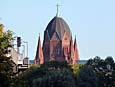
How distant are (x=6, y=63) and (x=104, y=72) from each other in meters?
77.0

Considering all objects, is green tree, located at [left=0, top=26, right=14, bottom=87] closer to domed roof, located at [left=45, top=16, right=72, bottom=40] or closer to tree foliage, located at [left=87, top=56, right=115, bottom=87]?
tree foliage, located at [left=87, top=56, right=115, bottom=87]

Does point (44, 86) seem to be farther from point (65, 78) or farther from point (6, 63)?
point (6, 63)

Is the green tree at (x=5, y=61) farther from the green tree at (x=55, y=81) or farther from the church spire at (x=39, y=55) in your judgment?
the church spire at (x=39, y=55)

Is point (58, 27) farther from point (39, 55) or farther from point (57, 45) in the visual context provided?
point (39, 55)

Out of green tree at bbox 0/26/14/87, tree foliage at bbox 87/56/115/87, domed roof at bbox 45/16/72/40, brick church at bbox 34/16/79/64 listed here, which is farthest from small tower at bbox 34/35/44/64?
green tree at bbox 0/26/14/87

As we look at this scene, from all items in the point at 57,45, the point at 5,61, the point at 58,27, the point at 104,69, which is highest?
the point at 58,27

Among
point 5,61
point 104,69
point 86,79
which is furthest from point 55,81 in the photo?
point 5,61

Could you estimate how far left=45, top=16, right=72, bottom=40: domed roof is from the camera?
558 feet

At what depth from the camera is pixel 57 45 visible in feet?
570

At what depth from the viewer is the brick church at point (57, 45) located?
170600 millimetres

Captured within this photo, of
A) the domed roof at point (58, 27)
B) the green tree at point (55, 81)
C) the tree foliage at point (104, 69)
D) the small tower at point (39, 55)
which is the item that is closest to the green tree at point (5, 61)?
the green tree at point (55, 81)

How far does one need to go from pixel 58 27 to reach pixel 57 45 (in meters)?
5.69

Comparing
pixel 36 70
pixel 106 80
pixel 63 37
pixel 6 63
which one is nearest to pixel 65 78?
pixel 36 70

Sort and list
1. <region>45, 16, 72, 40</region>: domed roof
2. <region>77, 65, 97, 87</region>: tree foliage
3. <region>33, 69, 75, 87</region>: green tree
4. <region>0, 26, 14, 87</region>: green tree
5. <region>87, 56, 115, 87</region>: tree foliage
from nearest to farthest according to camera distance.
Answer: <region>0, 26, 14, 87</region>: green tree → <region>33, 69, 75, 87</region>: green tree → <region>77, 65, 97, 87</region>: tree foliage → <region>87, 56, 115, 87</region>: tree foliage → <region>45, 16, 72, 40</region>: domed roof
